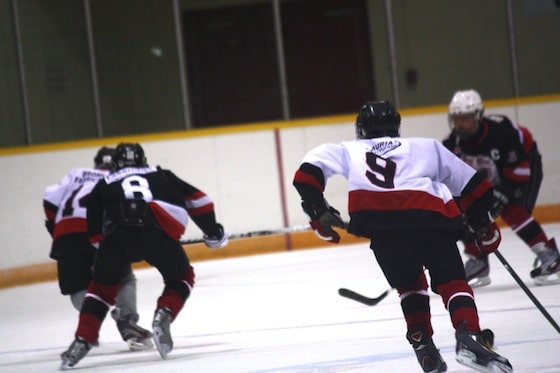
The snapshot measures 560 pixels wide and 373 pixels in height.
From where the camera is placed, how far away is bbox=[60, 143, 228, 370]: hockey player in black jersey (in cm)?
545

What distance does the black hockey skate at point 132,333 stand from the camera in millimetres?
5977

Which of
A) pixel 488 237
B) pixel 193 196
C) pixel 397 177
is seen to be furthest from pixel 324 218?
pixel 193 196

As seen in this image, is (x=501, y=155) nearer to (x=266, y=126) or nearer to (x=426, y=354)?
(x=426, y=354)

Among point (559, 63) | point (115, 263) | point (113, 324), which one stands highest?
point (559, 63)

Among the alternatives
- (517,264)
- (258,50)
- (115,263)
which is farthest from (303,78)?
(115,263)

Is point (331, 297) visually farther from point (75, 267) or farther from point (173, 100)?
point (173, 100)

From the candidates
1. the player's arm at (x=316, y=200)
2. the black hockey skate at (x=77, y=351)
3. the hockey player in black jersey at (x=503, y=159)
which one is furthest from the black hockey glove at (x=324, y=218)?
Answer: the hockey player in black jersey at (x=503, y=159)

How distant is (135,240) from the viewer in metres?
5.52

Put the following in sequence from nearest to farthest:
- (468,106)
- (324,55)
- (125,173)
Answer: (125,173) < (468,106) < (324,55)

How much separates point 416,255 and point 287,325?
82.6 inches

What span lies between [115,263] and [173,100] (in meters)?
6.00

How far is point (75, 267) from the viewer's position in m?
6.43

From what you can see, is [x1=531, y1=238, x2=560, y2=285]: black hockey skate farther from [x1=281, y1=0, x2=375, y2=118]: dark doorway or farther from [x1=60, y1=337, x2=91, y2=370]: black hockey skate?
[x1=281, y1=0, x2=375, y2=118]: dark doorway

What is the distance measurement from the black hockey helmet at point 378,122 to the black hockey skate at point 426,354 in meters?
0.69
